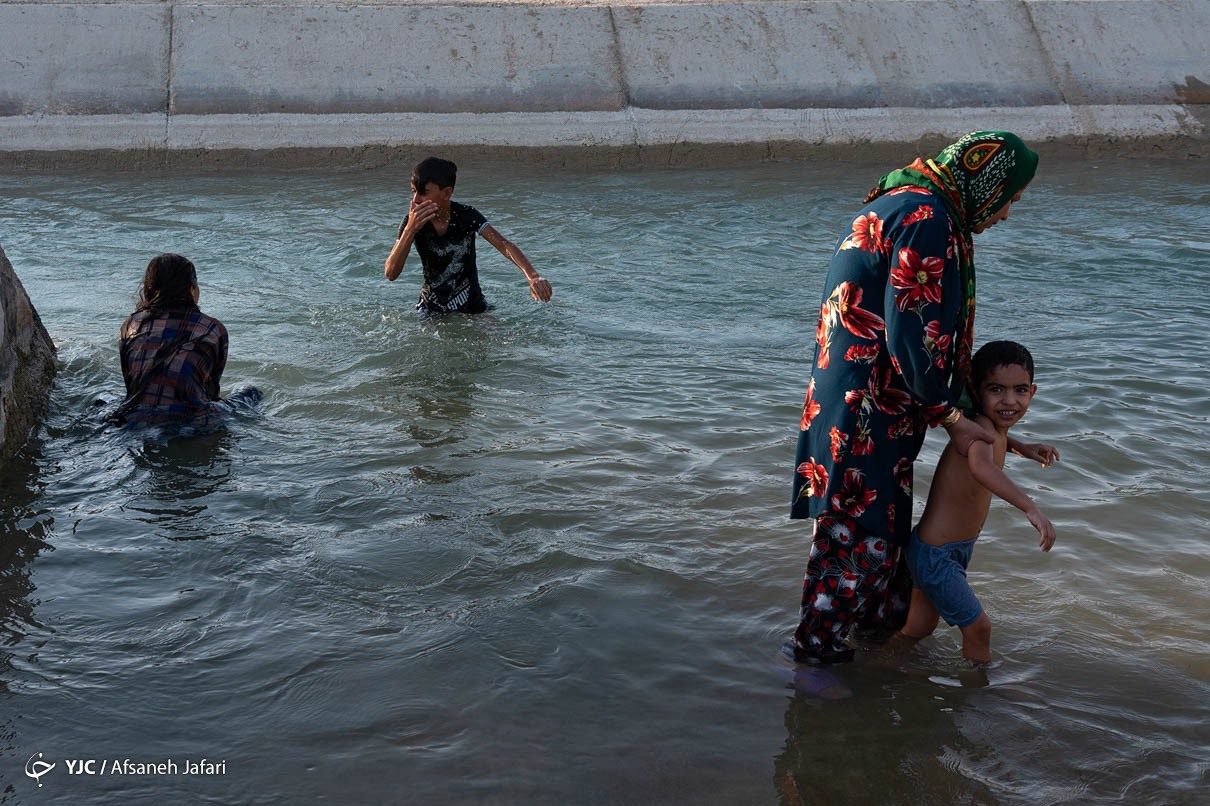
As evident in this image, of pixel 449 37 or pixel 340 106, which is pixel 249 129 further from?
pixel 449 37

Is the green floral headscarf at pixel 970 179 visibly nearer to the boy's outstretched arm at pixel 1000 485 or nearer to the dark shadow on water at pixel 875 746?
the boy's outstretched arm at pixel 1000 485

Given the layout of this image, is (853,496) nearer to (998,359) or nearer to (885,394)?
(885,394)

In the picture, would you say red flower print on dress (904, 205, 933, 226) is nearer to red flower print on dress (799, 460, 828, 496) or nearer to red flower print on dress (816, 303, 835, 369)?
red flower print on dress (816, 303, 835, 369)

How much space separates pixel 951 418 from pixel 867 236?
0.56m

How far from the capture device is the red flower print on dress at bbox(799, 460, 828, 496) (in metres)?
3.47

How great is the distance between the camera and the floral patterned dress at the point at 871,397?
3.18 metres

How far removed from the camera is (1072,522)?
494 cm

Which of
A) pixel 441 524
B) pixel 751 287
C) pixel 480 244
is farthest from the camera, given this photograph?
pixel 480 244

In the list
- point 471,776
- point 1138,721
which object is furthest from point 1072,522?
point 471,776

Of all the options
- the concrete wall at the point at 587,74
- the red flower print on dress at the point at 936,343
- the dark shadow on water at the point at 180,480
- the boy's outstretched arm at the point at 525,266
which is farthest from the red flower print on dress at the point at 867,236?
the concrete wall at the point at 587,74

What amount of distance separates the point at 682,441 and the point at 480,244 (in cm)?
510

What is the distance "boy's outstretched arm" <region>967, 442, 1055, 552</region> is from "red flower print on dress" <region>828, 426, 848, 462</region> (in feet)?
1.13

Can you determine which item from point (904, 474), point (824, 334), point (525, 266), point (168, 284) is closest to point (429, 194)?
point (525, 266)

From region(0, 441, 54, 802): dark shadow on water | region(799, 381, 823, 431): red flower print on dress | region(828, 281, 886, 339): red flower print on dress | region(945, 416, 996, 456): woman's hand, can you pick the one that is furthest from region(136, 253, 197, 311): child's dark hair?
region(945, 416, 996, 456): woman's hand
